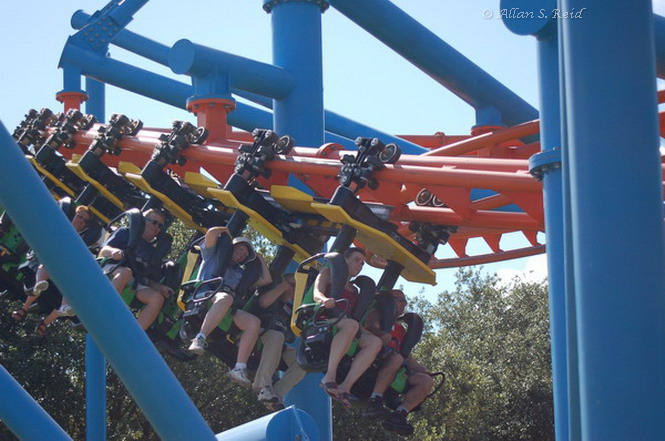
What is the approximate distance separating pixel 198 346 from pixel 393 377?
115 cm

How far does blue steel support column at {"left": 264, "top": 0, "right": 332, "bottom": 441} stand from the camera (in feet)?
25.7

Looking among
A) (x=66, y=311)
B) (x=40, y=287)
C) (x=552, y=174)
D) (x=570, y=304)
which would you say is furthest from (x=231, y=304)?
(x=570, y=304)

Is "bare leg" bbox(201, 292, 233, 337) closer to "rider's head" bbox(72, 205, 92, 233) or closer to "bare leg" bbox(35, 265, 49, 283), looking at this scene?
"bare leg" bbox(35, 265, 49, 283)

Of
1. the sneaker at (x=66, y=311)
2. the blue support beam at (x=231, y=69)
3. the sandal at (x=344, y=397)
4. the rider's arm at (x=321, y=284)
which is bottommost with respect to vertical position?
the sandal at (x=344, y=397)

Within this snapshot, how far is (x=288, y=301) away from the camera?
7117mm

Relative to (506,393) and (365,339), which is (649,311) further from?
(506,393)

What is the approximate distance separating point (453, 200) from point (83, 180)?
11.4ft

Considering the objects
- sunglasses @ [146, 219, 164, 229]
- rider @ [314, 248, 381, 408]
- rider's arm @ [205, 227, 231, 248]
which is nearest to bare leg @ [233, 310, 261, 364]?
rider's arm @ [205, 227, 231, 248]

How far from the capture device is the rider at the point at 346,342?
624 centimetres

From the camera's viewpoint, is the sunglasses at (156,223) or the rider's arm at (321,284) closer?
the rider's arm at (321,284)

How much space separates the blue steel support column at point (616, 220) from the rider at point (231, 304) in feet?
12.4

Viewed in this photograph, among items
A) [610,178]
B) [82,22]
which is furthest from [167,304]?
[610,178]

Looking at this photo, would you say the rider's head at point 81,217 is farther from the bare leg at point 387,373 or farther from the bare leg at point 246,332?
the bare leg at point 387,373

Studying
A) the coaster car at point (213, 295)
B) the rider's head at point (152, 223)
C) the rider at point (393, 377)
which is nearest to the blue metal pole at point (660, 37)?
the rider at point (393, 377)
